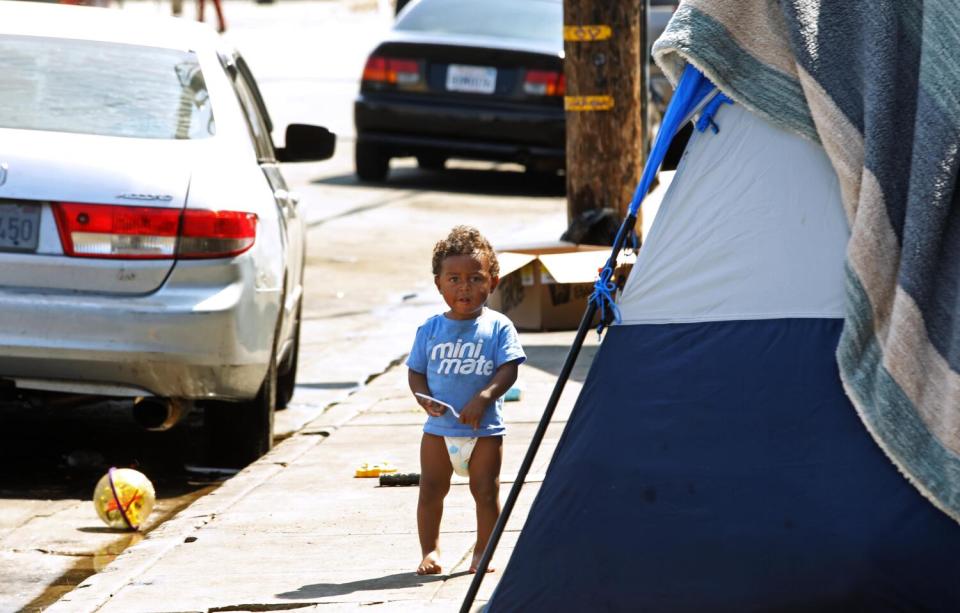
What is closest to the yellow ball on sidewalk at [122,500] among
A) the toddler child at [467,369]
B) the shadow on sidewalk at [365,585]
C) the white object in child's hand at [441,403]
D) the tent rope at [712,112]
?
the shadow on sidewalk at [365,585]

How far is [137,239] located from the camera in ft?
20.2

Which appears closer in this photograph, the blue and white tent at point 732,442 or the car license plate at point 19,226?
the blue and white tent at point 732,442

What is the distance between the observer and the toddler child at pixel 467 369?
196 inches

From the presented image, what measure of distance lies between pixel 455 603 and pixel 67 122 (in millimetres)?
2671

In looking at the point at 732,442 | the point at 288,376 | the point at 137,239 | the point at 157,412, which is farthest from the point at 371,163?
the point at 732,442

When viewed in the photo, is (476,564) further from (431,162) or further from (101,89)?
(431,162)

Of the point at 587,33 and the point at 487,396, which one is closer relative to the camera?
the point at 487,396

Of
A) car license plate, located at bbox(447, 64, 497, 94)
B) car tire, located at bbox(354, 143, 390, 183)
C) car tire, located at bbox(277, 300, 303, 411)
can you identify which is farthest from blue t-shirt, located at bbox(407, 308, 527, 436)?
car tire, located at bbox(354, 143, 390, 183)

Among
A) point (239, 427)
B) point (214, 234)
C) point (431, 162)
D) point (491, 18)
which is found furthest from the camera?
point (431, 162)

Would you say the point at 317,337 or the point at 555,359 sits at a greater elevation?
the point at 555,359

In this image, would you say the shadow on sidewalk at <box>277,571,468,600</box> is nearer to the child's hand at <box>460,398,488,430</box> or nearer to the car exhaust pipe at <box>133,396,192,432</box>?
the child's hand at <box>460,398,488,430</box>

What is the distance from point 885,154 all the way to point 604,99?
16.7 ft

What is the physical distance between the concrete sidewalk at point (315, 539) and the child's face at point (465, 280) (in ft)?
2.47

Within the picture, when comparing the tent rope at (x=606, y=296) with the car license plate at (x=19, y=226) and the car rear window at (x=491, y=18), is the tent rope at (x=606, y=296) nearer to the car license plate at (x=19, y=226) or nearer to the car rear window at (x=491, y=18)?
the car license plate at (x=19, y=226)
